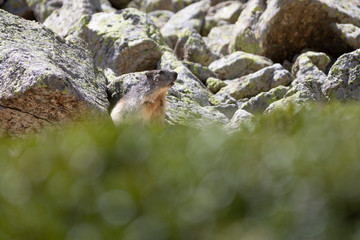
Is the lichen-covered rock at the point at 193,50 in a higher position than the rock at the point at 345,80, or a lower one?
lower

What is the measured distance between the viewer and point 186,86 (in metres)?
15.7

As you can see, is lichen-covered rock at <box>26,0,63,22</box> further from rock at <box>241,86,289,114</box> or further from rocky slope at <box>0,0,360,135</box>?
rock at <box>241,86,289,114</box>

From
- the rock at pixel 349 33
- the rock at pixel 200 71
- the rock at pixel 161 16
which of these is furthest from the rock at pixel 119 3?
the rock at pixel 349 33

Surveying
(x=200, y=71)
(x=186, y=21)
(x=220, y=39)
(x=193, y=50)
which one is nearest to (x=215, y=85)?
(x=200, y=71)

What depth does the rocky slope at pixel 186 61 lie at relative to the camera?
10203 mm

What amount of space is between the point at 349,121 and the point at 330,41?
17.5m

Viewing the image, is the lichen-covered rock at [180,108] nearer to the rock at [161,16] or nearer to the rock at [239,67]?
the rock at [239,67]

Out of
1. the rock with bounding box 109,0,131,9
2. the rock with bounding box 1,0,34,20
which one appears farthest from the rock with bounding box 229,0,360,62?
the rock with bounding box 109,0,131,9

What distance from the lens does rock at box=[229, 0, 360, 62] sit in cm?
2000

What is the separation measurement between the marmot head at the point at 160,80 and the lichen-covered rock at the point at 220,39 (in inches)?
377

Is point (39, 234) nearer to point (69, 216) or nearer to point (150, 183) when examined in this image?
point (69, 216)

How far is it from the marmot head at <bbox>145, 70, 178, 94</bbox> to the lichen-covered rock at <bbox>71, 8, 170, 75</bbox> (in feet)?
12.4

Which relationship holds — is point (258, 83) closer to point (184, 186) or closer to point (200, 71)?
point (200, 71)

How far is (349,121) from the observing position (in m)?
3.52
